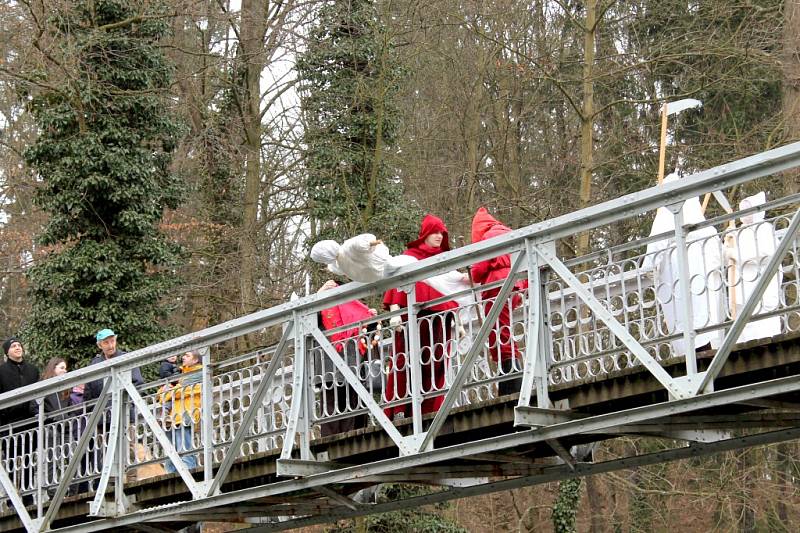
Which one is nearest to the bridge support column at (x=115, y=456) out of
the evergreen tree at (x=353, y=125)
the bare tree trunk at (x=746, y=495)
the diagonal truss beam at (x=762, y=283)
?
the diagonal truss beam at (x=762, y=283)

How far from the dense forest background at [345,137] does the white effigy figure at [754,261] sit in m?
11.4

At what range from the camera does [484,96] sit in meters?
28.3

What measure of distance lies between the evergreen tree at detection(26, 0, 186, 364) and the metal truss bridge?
8.70m

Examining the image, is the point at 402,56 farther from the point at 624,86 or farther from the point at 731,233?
the point at 731,233

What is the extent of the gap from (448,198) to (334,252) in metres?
18.0

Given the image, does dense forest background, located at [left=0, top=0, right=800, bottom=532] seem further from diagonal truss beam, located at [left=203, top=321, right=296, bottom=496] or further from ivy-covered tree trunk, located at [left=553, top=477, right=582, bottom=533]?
diagonal truss beam, located at [left=203, top=321, right=296, bottom=496]

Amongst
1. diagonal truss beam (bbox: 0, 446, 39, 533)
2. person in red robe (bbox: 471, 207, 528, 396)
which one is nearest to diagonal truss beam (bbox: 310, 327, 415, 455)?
person in red robe (bbox: 471, 207, 528, 396)

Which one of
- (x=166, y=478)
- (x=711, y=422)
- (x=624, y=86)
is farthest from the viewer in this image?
(x=624, y=86)

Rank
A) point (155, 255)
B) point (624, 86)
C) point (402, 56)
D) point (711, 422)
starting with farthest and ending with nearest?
point (624, 86), point (402, 56), point (155, 255), point (711, 422)

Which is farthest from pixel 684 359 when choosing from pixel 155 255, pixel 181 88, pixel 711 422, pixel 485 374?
pixel 181 88

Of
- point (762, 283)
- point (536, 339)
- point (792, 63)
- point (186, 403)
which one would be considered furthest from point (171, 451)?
point (792, 63)

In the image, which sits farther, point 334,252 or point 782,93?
point 782,93

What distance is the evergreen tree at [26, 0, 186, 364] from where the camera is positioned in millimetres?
22750

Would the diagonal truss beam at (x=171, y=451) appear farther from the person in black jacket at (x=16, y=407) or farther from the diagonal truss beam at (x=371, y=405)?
the person in black jacket at (x=16, y=407)
